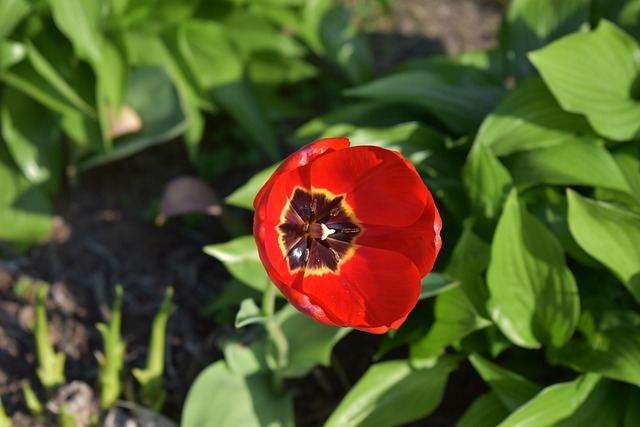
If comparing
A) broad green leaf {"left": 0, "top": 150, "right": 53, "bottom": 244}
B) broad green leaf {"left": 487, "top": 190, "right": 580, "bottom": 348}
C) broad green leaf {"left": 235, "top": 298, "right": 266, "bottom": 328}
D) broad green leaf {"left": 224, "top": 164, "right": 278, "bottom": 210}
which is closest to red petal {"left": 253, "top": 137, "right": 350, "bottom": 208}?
broad green leaf {"left": 235, "top": 298, "right": 266, "bottom": 328}

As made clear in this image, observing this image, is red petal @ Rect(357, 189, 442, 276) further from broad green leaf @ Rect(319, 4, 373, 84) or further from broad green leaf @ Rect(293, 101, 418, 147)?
broad green leaf @ Rect(319, 4, 373, 84)

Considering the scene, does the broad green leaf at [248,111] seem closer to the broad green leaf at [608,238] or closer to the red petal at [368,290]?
the broad green leaf at [608,238]

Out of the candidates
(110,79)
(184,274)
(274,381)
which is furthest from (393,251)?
(110,79)

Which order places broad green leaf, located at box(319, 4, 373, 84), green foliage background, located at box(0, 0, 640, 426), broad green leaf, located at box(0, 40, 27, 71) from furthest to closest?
1. broad green leaf, located at box(319, 4, 373, 84)
2. broad green leaf, located at box(0, 40, 27, 71)
3. green foliage background, located at box(0, 0, 640, 426)

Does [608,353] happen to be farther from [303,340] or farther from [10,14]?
[10,14]

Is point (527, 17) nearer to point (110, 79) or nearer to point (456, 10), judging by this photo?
point (456, 10)

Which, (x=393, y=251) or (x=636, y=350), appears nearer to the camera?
(x=393, y=251)
